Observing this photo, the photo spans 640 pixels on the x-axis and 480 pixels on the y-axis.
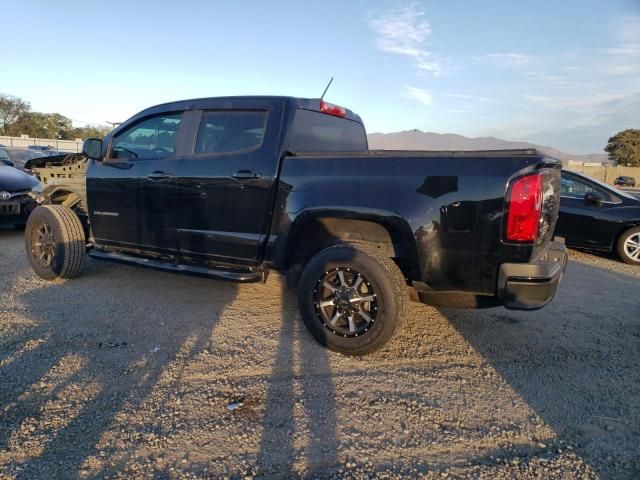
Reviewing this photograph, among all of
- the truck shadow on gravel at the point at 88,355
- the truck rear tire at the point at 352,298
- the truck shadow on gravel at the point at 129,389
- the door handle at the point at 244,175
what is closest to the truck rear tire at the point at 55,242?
the truck shadow on gravel at the point at 88,355

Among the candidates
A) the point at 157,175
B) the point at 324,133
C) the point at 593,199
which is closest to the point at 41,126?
the point at 157,175

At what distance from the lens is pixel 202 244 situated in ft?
13.6

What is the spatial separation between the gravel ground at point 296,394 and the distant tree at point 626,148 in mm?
63623

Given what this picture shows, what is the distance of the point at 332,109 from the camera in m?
4.32

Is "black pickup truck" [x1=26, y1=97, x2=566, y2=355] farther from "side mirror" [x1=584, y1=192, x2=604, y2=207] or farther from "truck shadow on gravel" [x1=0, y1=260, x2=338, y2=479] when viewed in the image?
"side mirror" [x1=584, y1=192, x2=604, y2=207]

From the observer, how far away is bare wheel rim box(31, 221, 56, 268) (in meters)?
5.15

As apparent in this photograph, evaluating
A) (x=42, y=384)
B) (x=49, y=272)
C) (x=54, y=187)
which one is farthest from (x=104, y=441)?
(x=54, y=187)

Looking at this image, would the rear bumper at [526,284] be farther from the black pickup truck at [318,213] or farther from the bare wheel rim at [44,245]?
the bare wheel rim at [44,245]

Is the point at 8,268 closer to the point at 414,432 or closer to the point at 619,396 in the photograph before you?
the point at 414,432

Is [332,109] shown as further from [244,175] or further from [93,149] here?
[93,149]

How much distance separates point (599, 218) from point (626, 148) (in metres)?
61.4

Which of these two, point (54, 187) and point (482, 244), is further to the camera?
point (54, 187)

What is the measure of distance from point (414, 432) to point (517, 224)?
1.46m

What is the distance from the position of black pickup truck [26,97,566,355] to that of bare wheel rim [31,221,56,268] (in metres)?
0.04
